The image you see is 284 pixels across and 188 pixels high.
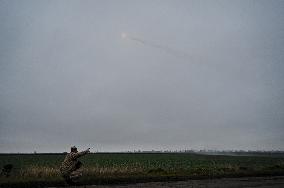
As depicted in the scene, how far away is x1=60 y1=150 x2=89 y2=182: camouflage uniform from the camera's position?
59.9ft

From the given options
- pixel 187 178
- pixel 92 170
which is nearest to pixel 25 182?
pixel 92 170

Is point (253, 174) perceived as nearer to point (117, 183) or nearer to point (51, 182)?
point (117, 183)

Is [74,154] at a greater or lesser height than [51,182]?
greater

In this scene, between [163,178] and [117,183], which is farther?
[163,178]

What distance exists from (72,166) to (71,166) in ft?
0.17

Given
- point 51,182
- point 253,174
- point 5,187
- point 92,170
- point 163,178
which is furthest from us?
point 253,174

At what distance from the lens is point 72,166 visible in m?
18.3

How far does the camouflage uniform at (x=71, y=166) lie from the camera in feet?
59.9

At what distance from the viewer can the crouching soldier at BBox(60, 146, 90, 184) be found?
18.3 meters

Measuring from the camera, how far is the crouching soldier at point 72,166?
59.9 ft

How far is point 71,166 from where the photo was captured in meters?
18.3

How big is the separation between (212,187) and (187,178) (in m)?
5.68

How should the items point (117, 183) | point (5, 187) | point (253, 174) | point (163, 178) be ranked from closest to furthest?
point (5, 187)
point (117, 183)
point (163, 178)
point (253, 174)

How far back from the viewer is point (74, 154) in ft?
60.0
